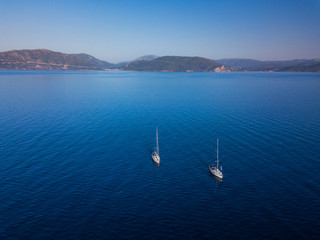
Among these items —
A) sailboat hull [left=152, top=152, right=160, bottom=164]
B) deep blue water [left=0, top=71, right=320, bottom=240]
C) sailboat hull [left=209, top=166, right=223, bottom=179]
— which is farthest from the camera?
sailboat hull [left=152, top=152, right=160, bottom=164]

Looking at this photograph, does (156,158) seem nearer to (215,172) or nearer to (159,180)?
(159,180)


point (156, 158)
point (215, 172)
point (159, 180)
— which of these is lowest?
point (159, 180)

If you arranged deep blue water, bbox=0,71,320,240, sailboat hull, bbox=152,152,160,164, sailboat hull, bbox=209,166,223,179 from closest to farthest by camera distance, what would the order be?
deep blue water, bbox=0,71,320,240
sailboat hull, bbox=209,166,223,179
sailboat hull, bbox=152,152,160,164

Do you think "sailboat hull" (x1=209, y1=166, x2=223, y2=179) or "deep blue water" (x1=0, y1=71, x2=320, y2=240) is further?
"sailboat hull" (x1=209, y1=166, x2=223, y2=179)

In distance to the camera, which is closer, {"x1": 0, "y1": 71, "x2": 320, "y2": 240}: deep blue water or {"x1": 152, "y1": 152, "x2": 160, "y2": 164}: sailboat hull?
{"x1": 0, "y1": 71, "x2": 320, "y2": 240}: deep blue water

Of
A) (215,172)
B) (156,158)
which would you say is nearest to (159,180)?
(156,158)

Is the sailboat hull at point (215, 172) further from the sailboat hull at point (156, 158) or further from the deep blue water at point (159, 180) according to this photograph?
the sailboat hull at point (156, 158)

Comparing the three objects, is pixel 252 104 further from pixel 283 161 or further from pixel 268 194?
pixel 268 194

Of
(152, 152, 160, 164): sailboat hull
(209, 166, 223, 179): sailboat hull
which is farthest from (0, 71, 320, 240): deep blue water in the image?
(152, 152, 160, 164): sailboat hull

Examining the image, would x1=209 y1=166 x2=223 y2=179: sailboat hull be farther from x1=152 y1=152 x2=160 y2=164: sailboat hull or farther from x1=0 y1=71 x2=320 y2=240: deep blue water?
x1=152 y1=152 x2=160 y2=164: sailboat hull

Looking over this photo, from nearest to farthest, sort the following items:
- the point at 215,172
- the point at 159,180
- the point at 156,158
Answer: the point at 159,180
the point at 215,172
the point at 156,158

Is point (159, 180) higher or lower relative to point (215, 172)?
lower

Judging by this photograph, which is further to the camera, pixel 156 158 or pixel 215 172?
pixel 156 158
